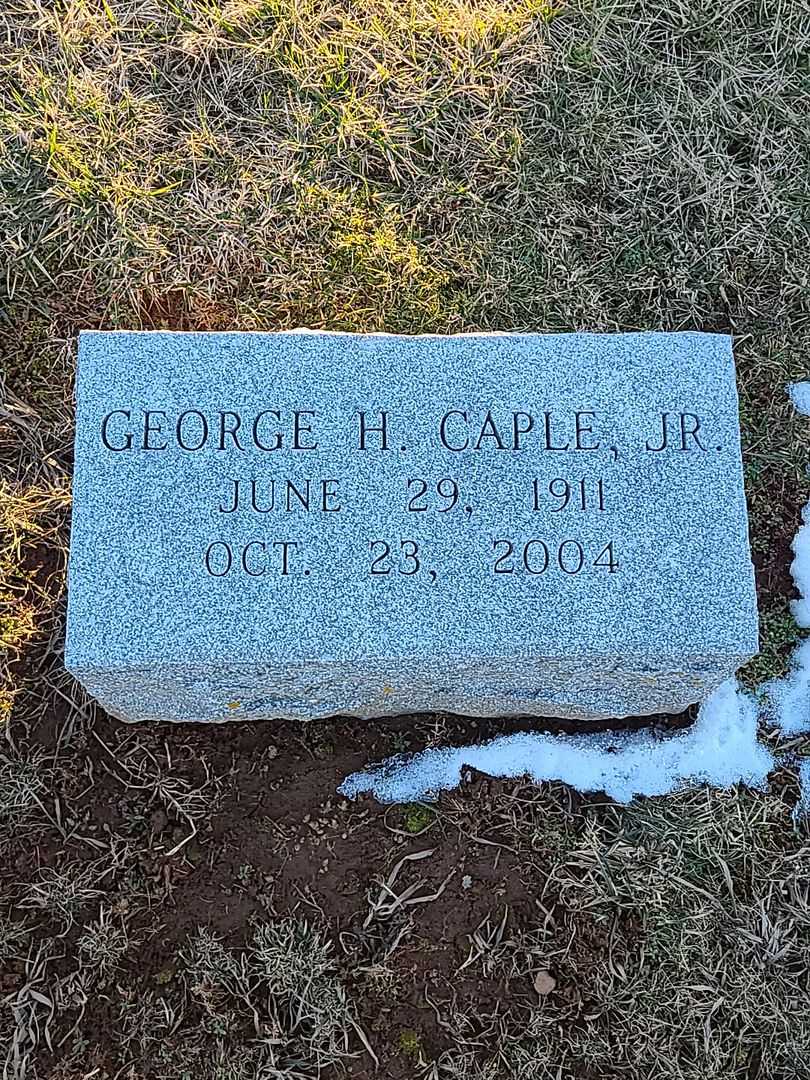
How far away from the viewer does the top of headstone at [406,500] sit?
7.66 feet

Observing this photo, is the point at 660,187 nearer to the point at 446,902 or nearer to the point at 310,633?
the point at 310,633

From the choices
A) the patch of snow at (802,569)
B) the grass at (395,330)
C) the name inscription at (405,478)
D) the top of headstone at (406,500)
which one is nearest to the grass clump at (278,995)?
the grass at (395,330)

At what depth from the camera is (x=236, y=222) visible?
338 centimetres

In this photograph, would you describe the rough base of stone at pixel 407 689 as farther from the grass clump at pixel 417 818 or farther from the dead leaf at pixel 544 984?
the dead leaf at pixel 544 984

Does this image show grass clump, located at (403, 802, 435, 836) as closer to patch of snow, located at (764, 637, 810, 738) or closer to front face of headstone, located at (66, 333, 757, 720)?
front face of headstone, located at (66, 333, 757, 720)

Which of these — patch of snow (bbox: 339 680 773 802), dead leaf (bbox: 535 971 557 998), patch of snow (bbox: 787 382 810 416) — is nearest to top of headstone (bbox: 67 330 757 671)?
patch of snow (bbox: 339 680 773 802)

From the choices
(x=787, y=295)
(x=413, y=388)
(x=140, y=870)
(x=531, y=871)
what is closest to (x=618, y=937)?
(x=531, y=871)

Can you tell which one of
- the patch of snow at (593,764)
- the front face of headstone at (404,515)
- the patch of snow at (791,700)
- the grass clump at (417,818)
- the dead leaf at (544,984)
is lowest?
the dead leaf at (544,984)

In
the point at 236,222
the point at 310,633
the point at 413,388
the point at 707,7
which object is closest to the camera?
the point at 310,633

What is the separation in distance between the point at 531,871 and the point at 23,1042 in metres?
1.61

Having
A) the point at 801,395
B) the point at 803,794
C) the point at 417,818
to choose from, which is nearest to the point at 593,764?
Result: the point at 417,818

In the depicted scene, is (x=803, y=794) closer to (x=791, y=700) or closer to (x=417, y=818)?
(x=791, y=700)

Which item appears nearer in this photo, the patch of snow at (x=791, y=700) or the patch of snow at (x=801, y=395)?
the patch of snow at (x=791, y=700)

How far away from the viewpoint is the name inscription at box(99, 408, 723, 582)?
7.79ft
